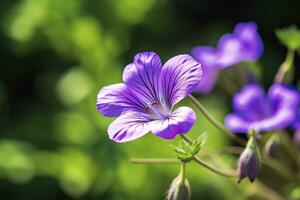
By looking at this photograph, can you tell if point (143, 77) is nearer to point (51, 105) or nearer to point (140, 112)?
point (140, 112)

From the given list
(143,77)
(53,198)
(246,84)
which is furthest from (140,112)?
(53,198)

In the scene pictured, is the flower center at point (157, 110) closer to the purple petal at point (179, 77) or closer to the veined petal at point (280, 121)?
the purple petal at point (179, 77)

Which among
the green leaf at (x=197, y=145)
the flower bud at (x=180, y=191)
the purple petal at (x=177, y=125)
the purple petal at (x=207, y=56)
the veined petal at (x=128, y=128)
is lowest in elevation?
the flower bud at (x=180, y=191)

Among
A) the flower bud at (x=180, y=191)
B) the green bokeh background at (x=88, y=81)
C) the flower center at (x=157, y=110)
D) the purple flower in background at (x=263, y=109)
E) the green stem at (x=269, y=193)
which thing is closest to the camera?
the flower bud at (x=180, y=191)

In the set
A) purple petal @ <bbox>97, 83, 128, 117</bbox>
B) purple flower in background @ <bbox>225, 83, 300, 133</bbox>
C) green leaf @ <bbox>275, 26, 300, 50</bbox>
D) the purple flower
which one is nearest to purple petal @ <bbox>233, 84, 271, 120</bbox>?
purple flower in background @ <bbox>225, 83, 300, 133</bbox>

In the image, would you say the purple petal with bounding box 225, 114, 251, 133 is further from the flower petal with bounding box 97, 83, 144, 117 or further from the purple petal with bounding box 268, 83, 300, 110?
the flower petal with bounding box 97, 83, 144, 117

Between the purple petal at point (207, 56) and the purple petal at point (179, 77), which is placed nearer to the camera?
the purple petal at point (179, 77)

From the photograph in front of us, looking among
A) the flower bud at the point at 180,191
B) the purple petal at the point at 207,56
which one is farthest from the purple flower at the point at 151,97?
the purple petal at the point at 207,56
